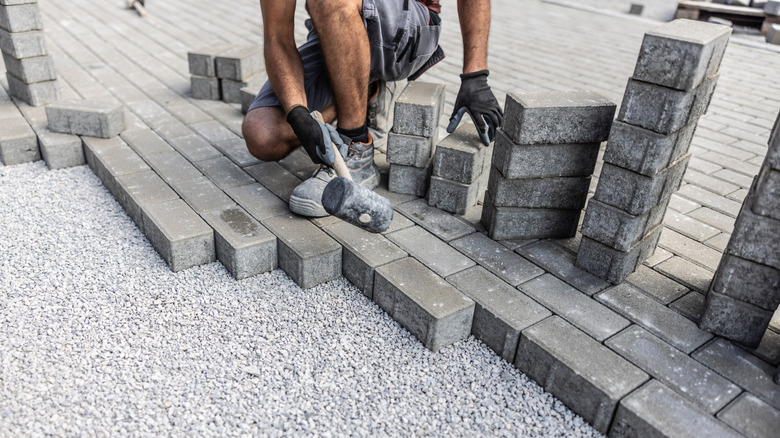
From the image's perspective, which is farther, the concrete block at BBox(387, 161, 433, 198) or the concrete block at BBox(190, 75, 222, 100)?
the concrete block at BBox(190, 75, 222, 100)

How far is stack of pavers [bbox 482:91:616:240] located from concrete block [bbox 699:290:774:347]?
28.6 inches

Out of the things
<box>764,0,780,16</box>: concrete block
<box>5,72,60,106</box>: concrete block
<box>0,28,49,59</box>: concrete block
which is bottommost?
<box>5,72,60,106</box>: concrete block

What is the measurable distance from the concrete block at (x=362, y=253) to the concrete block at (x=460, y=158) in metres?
0.48

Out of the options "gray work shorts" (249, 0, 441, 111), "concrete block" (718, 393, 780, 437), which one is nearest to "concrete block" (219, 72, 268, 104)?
"gray work shorts" (249, 0, 441, 111)

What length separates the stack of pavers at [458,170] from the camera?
2.84 m

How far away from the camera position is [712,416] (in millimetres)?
1877

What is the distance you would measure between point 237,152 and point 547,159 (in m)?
1.87

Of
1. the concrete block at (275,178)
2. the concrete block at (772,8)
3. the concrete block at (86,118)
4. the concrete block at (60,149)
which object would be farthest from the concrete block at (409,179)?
the concrete block at (772,8)

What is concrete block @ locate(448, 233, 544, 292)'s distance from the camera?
2533mm

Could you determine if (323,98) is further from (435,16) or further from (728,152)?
(728,152)

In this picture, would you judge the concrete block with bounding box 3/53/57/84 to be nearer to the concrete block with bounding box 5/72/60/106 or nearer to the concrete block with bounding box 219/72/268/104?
the concrete block with bounding box 5/72/60/106

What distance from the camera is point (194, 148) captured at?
3539 millimetres

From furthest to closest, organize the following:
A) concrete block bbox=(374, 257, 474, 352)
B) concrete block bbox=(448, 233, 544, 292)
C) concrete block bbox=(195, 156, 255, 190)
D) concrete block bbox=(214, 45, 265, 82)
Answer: concrete block bbox=(214, 45, 265, 82) → concrete block bbox=(195, 156, 255, 190) → concrete block bbox=(448, 233, 544, 292) → concrete block bbox=(374, 257, 474, 352)

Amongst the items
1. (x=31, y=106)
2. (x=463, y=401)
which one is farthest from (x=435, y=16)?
(x=31, y=106)
